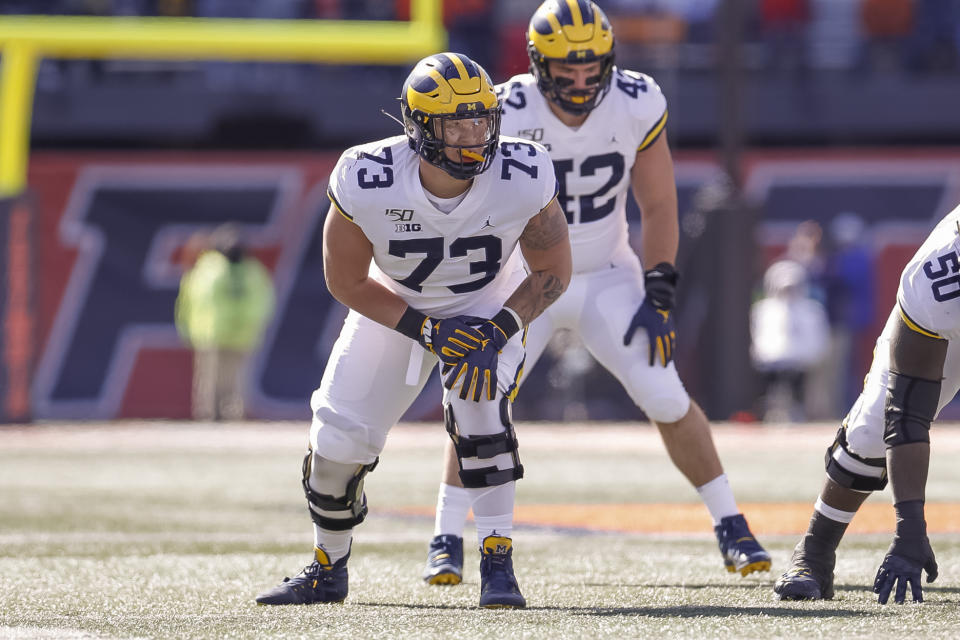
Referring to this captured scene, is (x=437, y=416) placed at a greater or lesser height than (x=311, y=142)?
lesser

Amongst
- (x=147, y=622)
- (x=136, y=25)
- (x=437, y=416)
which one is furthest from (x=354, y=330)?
(x=437, y=416)

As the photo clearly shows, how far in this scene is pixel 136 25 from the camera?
529 inches

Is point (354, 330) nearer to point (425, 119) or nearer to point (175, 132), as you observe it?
point (425, 119)

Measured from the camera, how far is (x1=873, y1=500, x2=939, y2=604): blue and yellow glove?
4.19 metres

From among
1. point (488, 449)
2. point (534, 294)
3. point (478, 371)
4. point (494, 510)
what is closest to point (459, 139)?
point (534, 294)

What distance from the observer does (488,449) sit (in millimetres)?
4535

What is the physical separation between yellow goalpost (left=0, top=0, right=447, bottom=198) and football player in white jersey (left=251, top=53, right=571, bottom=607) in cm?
857

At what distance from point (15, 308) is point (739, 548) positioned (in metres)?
9.81

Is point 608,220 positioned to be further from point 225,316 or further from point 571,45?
point 225,316

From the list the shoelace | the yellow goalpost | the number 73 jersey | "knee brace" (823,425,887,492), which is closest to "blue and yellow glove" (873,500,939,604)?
"knee brace" (823,425,887,492)

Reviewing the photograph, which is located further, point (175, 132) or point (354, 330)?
point (175, 132)

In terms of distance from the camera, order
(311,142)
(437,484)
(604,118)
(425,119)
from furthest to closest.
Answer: (311,142)
(437,484)
(604,118)
(425,119)

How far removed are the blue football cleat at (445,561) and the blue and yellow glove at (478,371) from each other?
86 centimetres

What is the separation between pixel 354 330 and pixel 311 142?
12756 mm
